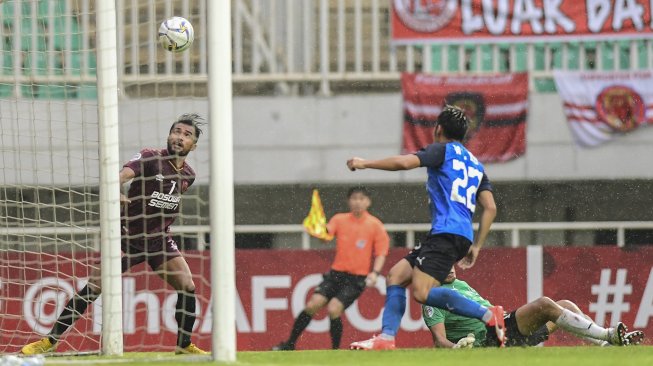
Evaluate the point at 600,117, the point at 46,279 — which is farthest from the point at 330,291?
the point at 600,117

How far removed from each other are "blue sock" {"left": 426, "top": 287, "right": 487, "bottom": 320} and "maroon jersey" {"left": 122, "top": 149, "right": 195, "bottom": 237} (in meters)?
1.93

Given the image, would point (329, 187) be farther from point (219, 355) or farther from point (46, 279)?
point (219, 355)

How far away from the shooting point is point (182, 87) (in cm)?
1432

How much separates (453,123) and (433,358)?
1513 mm

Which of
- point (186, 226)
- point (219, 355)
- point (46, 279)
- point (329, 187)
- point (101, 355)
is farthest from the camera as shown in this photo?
point (329, 187)

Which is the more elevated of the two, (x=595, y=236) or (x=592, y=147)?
(x=592, y=147)

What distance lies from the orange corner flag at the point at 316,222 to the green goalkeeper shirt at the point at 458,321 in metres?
3.58

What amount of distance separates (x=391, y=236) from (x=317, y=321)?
1.29 meters

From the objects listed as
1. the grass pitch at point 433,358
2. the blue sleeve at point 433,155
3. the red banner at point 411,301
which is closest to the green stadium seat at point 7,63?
the red banner at point 411,301

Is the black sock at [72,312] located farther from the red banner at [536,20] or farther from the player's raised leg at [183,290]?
the red banner at [536,20]

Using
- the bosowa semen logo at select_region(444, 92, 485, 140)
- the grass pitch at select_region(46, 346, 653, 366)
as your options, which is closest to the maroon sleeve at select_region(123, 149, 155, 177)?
the grass pitch at select_region(46, 346, 653, 366)

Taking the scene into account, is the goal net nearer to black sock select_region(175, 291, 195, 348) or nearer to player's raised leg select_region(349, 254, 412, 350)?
black sock select_region(175, 291, 195, 348)

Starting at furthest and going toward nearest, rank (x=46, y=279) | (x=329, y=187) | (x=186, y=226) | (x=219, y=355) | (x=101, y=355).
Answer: (x=329, y=187) → (x=186, y=226) → (x=46, y=279) → (x=101, y=355) → (x=219, y=355)

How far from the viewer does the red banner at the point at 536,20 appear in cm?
1437
